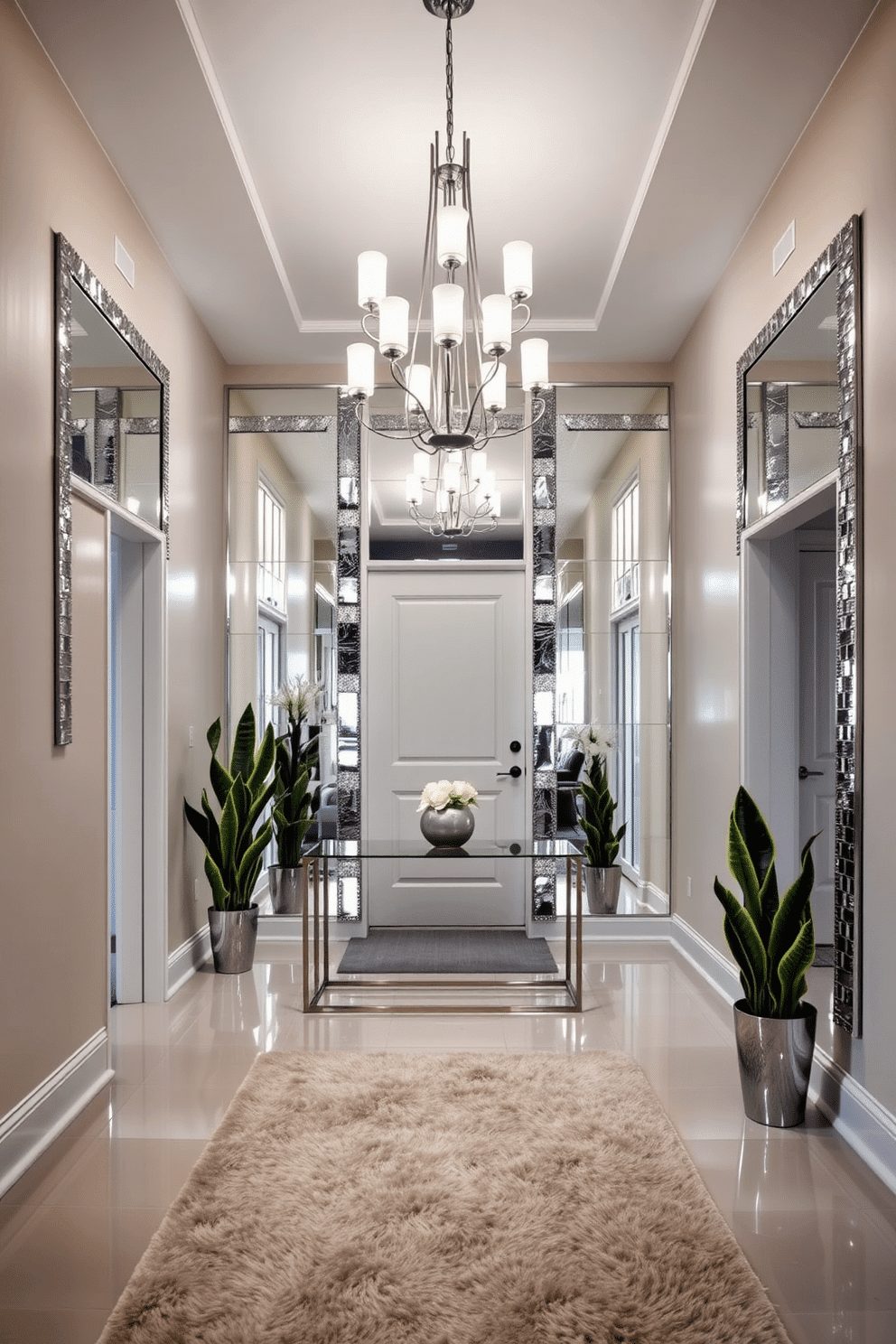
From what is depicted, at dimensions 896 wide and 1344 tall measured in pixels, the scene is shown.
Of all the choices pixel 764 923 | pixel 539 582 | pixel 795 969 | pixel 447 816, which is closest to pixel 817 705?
pixel 539 582

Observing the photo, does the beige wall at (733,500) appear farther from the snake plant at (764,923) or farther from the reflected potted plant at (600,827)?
the reflected potted plant at (600,827)

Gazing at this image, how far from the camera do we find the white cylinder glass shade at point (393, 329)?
9.12 ft

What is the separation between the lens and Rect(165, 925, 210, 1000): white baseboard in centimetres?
431

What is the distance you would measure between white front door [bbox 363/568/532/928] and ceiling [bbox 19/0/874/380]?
1.69 meters

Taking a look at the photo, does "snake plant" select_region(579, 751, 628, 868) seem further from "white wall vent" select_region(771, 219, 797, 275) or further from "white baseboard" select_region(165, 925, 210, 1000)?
"white wall vent" select_region(771, 219, 797, 275)

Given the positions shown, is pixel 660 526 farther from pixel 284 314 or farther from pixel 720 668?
pixel 284 314

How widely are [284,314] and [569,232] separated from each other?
1.46 meters

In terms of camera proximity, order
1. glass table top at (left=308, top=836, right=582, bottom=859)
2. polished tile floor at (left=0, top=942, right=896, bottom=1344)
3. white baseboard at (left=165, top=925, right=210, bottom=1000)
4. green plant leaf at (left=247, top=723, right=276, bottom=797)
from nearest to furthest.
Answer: polished tile floor at (left=0, top=942, right=896, bottom=1344) < glass table top at (left=308, top=836, right=582, bottom=859) < white baseboard at (left=165, top=925, right=210, bottom=1000) < green plant leaf at (left=247, top=723, right=276, bottom=797)

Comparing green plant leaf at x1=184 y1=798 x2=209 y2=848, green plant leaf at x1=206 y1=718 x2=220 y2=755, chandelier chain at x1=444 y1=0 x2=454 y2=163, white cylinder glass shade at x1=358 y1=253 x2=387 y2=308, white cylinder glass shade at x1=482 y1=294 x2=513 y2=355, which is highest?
chandelier chain at x1=444 y1=0 x2=454 y2=163

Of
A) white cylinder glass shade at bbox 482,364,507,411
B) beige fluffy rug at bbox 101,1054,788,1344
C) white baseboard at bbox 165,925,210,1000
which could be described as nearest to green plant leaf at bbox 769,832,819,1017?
beige fluffy rug at bbox 101,1054,788,1344

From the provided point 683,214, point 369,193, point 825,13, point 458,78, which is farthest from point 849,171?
point 369,193

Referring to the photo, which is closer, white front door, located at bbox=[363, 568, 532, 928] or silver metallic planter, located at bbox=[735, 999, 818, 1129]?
silver metallic planter, located at bbox=[735, 999, 818, 1129]

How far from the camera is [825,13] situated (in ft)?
9.17

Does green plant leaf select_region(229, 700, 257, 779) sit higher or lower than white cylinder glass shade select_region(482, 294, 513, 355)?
lower
